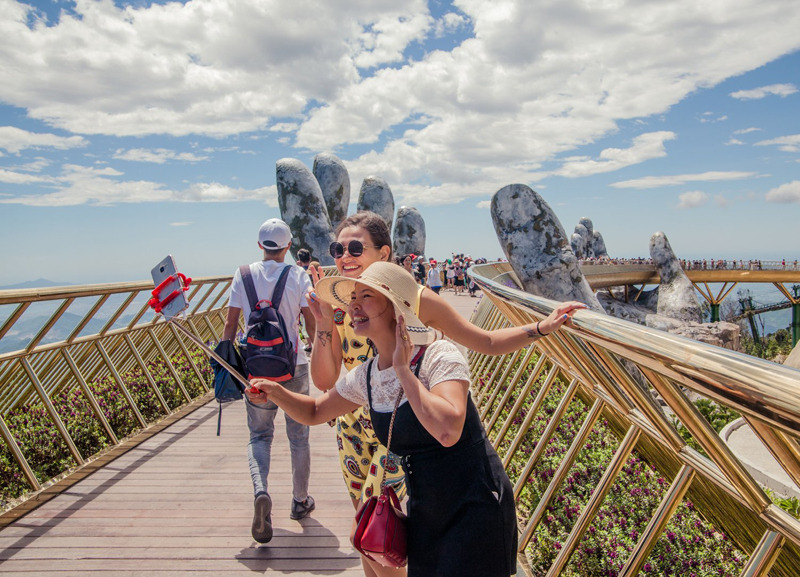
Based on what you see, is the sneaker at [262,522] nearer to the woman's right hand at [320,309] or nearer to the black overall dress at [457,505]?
the woman's right hand at [320,309]

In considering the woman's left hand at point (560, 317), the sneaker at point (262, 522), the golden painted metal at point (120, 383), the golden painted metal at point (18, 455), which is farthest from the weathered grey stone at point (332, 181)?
the woman's left hand at point (560, 317)

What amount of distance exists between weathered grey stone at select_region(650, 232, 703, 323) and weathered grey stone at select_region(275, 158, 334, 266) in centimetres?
1702

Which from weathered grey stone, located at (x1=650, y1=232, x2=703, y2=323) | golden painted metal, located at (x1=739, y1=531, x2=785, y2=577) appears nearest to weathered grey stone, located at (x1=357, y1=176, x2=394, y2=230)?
weathered grey stone, located at (x1=650, y1=232, x2=703, y2=323)

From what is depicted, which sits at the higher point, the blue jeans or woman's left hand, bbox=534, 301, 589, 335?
woman's left hand, bbox=534, 301, 589, 335

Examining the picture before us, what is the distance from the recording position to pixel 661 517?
195 centimetres

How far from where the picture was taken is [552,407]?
197 inches

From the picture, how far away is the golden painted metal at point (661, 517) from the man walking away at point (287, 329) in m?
2.21

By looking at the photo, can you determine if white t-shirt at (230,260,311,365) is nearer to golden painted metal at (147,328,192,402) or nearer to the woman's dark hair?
the woman's dark hair

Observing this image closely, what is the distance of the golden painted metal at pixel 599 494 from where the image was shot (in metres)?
2.29

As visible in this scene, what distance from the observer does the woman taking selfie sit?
7.57 feet

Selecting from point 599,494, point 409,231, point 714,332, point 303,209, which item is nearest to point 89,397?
point 599,494

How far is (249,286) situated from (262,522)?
1414 millimetres

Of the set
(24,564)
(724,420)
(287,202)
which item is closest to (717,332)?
(724,420)

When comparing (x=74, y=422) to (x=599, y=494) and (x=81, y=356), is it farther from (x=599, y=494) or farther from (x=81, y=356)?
(x=599, y=494)
